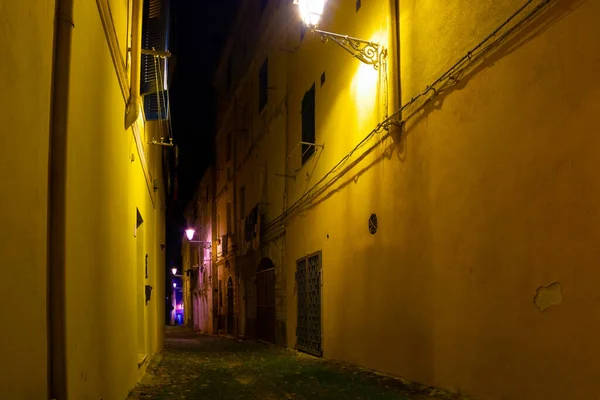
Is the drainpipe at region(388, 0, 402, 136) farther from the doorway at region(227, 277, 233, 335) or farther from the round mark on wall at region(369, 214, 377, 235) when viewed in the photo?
the doorway at region(227, 277, 233, 335)

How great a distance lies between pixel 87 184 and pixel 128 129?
3007mm

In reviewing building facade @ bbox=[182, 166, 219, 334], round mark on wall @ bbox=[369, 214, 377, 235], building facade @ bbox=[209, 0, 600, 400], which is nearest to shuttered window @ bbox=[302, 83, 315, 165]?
building facade @ bbox=[209, 0, 600, 400]

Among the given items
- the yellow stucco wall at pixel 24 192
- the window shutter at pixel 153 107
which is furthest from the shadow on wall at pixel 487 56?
the window shutter at pixel 153 107

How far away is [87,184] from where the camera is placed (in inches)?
154

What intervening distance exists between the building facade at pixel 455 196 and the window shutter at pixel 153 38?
2518 millimetres

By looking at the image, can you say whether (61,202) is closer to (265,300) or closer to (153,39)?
(153,39)

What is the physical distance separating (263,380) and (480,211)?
15.2ft

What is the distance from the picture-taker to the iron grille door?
11086 mm

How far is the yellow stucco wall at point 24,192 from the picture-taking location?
2.17 m

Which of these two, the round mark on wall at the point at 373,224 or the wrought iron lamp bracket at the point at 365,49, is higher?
the wrought iron lamp bracket at the point at 365,49

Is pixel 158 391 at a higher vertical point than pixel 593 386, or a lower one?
lower

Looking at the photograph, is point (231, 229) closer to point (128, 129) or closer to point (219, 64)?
point (219, 64)

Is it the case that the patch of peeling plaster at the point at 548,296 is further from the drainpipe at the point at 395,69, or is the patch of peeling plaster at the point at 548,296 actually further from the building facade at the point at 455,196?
A: the drainpipe at the point at 395,69

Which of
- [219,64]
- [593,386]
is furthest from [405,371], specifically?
[219,64]
